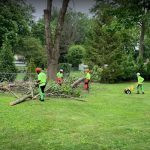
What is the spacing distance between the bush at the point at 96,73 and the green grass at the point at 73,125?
1762 cm

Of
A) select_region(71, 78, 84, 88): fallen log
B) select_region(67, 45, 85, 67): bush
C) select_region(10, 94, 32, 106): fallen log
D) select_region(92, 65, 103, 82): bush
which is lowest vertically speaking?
select_region(10, 94, 32, 106): fallen log

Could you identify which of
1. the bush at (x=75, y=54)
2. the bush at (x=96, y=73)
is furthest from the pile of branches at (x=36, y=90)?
the bush at (x=75, y=54)

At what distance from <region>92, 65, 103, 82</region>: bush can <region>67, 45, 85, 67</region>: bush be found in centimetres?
2928

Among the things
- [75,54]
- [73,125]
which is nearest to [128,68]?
[73,125]

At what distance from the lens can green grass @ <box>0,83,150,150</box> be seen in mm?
11266

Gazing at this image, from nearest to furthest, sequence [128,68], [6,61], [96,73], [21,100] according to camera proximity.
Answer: [21,100] → [6,61] → [96,73] → [128,68]

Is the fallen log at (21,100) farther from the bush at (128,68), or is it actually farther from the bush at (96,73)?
the bush at (128,68)

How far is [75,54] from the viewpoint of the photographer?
236 ft

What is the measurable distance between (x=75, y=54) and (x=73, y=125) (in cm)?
5773

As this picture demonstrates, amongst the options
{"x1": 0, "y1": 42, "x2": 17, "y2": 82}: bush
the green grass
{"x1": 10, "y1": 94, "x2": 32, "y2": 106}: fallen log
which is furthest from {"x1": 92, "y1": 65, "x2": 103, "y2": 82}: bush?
{"x1": 10, "y1": 94, "x2": 32, "y2": 106}: fallen log

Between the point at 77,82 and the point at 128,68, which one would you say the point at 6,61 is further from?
the point at 128,68

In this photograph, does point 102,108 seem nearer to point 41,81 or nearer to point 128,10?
point 41,81

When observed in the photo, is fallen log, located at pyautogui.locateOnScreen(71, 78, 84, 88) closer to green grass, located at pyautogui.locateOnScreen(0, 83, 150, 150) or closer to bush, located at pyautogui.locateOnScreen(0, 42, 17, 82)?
green grass, located at pyautogui.locateOnScreen(0, 83, 150, 150)

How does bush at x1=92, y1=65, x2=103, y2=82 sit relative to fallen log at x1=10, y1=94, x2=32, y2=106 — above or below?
above
